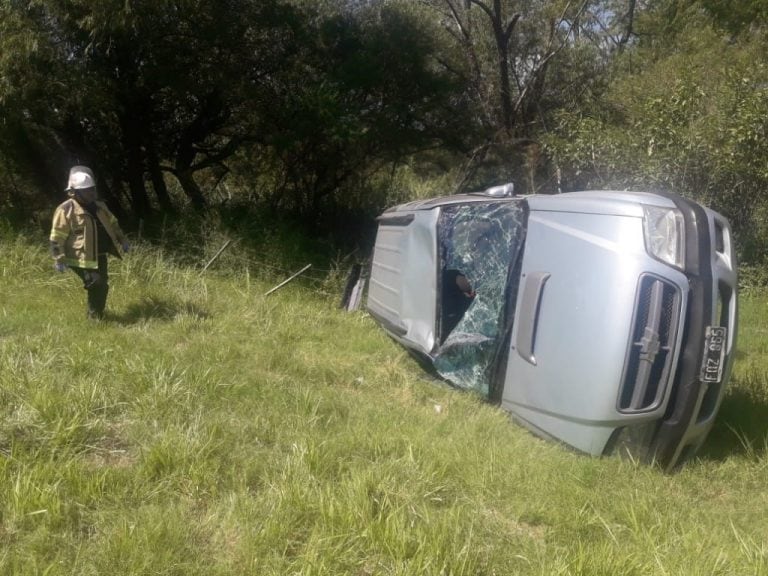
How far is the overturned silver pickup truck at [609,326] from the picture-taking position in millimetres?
4145

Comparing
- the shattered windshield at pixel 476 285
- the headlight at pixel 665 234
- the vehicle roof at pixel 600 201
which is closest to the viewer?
the headlight at pixel 665 234

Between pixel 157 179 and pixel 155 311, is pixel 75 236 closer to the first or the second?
pixel 155 311

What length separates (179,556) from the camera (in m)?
3.19

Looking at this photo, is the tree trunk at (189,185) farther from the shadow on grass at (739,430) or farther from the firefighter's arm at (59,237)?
the shadow on grass at (739,430)

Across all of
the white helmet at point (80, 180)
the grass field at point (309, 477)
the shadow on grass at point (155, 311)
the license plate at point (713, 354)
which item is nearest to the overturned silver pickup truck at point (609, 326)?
the license plate at point (713, 354)

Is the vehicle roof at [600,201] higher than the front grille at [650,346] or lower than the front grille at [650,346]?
higher

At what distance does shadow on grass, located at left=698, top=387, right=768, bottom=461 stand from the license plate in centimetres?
86

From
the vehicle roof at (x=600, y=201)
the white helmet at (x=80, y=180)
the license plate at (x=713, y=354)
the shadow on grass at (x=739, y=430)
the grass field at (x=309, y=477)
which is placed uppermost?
the vehicle roof at (x=600, y=201)

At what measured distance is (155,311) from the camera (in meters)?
7.22

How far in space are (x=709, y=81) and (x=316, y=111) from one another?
5.79 metres

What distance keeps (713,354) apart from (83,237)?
518cm

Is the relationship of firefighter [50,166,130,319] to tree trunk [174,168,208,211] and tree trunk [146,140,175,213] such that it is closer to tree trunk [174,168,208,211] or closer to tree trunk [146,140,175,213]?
tree trunk [146,140,175,213]

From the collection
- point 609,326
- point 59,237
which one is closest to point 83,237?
point 59,237

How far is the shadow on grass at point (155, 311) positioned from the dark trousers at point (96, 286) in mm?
159
